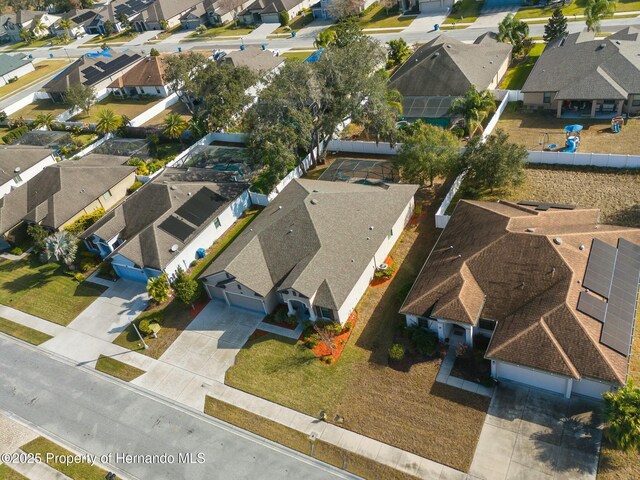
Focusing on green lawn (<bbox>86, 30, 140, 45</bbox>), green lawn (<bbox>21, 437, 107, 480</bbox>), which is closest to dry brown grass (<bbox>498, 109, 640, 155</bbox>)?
green lawn (<bbox>21, 437, 107, 480</bbox>)

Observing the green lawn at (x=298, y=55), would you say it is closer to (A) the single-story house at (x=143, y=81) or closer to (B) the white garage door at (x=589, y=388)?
(A) the single-story house at (x=143, y=81)

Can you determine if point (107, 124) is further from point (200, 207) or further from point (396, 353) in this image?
point (396, 353)

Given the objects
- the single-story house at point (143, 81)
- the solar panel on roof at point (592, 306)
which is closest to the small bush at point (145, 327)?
the solar panel on roof at point (592, 306)

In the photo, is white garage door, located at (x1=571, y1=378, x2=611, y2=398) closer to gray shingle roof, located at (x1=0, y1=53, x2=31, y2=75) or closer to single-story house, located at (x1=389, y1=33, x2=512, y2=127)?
single-story house, located at (x1=389, y1=33, x2=512, y2=127)

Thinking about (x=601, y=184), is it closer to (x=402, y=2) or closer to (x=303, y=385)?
(x=303, y=385)

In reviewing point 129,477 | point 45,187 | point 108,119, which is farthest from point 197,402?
point 108,119

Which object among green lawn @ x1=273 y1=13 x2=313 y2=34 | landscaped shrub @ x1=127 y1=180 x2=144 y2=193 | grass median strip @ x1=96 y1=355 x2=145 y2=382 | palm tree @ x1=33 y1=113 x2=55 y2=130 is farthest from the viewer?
green lawn @ x1=273 y1=13 x2=313 y2=34
